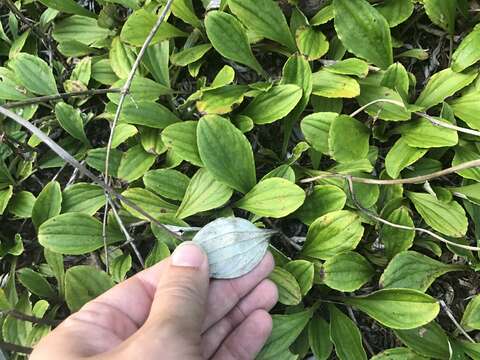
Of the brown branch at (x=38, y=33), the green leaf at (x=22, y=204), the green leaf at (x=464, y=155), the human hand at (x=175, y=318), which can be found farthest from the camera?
the brown branch at (x=38, y=33)

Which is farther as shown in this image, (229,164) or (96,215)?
(96,215)

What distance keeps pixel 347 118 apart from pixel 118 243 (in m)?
0.74

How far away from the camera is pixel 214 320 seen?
131 cm

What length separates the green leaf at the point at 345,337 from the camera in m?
1.31

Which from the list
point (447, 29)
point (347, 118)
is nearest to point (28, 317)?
point (347, 118)

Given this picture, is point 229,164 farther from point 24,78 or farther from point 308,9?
point 24,78

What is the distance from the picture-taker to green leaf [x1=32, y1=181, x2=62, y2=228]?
1538 mm

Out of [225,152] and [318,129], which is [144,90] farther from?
[318,129]

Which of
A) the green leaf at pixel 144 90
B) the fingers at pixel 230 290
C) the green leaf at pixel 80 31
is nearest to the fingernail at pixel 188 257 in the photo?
the fingers at pixel 230 290

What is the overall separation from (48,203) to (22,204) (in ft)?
0.47

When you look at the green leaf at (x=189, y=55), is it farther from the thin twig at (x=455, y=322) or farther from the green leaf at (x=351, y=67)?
the thin twig at (x=455, y=322)

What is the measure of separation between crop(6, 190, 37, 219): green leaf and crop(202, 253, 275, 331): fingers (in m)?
0.67

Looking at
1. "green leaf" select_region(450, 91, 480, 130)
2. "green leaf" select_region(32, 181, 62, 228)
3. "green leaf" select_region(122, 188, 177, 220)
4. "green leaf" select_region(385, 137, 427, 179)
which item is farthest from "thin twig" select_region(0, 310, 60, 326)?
"green leaf" select_region(450, 91, 480, 130)

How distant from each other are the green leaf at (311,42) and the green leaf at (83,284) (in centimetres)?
82
